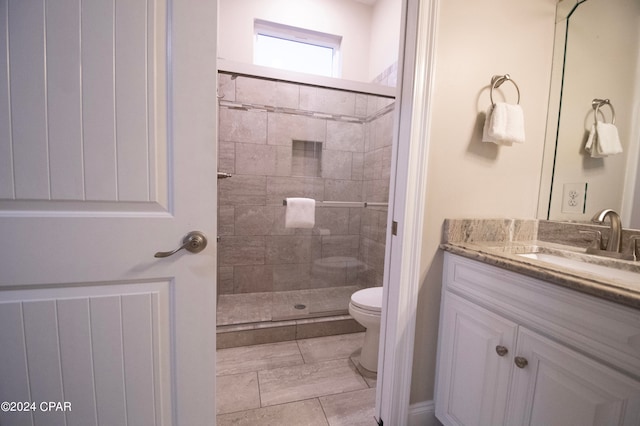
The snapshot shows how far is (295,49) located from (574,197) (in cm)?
246

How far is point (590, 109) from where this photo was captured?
1.23 meters

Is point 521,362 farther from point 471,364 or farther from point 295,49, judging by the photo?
point 295,49

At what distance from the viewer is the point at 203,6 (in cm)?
77

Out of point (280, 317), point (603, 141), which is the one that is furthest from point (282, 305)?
point (603, 141)

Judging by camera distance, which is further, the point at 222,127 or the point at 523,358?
the point at 222,127

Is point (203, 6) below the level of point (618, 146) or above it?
above

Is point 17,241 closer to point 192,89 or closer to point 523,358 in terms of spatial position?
point 192,89

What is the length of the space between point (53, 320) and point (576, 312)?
1483 millimetres

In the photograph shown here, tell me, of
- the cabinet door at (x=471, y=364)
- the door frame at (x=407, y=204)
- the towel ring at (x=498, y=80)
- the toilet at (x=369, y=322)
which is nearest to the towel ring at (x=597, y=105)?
the towel ring at (x=498, y=80)

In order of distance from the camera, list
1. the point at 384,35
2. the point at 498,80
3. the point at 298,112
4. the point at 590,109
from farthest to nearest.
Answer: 1. the point at 298,112
2. the point at 384,35
3. the point at 590,109
4. the point at 498,80

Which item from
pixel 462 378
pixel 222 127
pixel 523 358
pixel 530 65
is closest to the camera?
pixel 523 358

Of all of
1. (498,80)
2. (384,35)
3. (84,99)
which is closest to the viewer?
(84,99)

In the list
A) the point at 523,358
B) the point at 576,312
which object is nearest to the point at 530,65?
the point at 576,312

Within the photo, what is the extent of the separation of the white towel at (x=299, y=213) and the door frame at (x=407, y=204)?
3.90 ft
